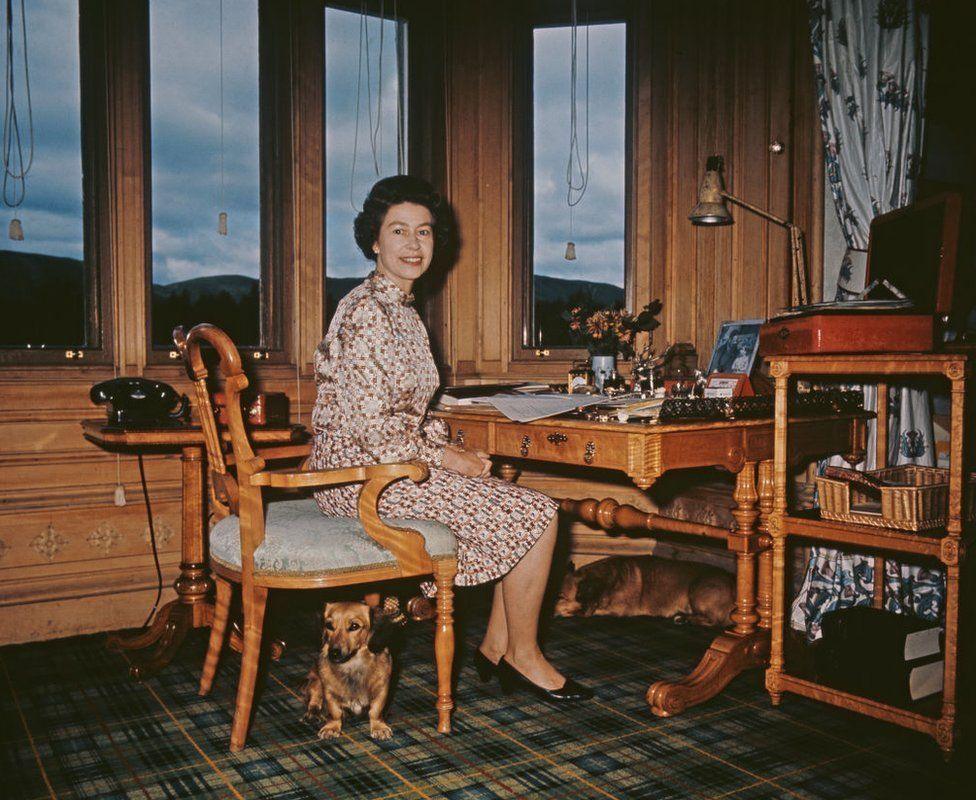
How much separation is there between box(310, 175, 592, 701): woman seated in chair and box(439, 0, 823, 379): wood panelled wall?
1254mm

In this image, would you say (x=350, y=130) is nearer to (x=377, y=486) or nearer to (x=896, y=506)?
(x=377, y=486)

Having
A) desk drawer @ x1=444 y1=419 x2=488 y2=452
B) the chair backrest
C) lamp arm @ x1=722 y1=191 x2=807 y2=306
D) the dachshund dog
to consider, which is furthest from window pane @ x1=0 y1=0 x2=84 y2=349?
lamp arm @ x1=722 y1=191 x2=807 y2=306

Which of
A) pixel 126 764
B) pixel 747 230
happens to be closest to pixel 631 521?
pixel 747 230

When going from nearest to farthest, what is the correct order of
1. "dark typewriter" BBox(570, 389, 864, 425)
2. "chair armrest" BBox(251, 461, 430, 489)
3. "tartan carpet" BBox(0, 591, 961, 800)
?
"tartan carpet" BBox(0, 591, 961, 800)
"chair armrest" BBox(251, 461, 430, 489)
"dark typewriter" BBox(570, 389, 864, 425)

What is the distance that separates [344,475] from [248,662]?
587mm

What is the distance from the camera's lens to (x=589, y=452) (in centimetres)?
259

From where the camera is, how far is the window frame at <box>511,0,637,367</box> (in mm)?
3959

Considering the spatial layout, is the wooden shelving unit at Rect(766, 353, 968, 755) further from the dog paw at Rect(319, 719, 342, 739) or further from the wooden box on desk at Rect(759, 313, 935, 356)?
the dog paw at Rect(319, 719, 342, 739)

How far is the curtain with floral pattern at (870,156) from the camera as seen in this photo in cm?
298

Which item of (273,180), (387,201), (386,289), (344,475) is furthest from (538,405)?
(273,180)

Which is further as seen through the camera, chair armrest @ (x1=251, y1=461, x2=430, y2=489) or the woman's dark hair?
the woman's dark hair

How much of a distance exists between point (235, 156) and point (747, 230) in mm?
2205

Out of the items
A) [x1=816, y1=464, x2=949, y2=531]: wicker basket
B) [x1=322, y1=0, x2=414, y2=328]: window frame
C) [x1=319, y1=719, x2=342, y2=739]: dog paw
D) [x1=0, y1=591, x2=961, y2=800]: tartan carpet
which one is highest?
[x1=322, y1=0, x2=414, y2=328]: window frame

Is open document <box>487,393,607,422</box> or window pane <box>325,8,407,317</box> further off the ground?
window pane <box>325,8,407,317</box>
